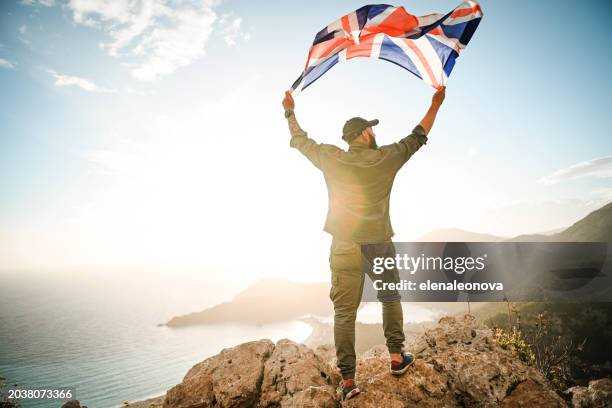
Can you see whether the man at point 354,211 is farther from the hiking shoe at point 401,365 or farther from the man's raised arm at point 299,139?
the hiking shoe at point 401,365

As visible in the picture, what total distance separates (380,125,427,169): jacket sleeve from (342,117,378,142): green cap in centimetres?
47

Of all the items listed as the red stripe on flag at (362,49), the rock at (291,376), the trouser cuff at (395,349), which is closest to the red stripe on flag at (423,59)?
the red stripe on flag at (362,49)

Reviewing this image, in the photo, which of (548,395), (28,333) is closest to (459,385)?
(548,395)

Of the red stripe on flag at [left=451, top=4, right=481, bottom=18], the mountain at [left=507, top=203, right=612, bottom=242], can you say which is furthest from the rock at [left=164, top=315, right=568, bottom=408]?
the mountain at [left=507, top=203, right=612, bottom=242]

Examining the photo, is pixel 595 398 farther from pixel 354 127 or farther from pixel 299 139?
pixel 299 139

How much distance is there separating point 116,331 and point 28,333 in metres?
50.2

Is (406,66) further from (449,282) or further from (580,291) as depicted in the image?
(580,291)

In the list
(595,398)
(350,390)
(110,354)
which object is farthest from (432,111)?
(110,354)

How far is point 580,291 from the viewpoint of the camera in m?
120

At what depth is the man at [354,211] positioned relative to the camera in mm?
4023

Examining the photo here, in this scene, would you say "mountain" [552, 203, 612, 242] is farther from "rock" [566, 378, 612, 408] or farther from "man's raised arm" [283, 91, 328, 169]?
"man's raised arm" [283, 91, 328, 169]

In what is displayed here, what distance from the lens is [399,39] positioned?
5.72m

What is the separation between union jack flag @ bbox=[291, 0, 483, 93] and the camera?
5.23 metres

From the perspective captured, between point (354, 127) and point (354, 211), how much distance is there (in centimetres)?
129
